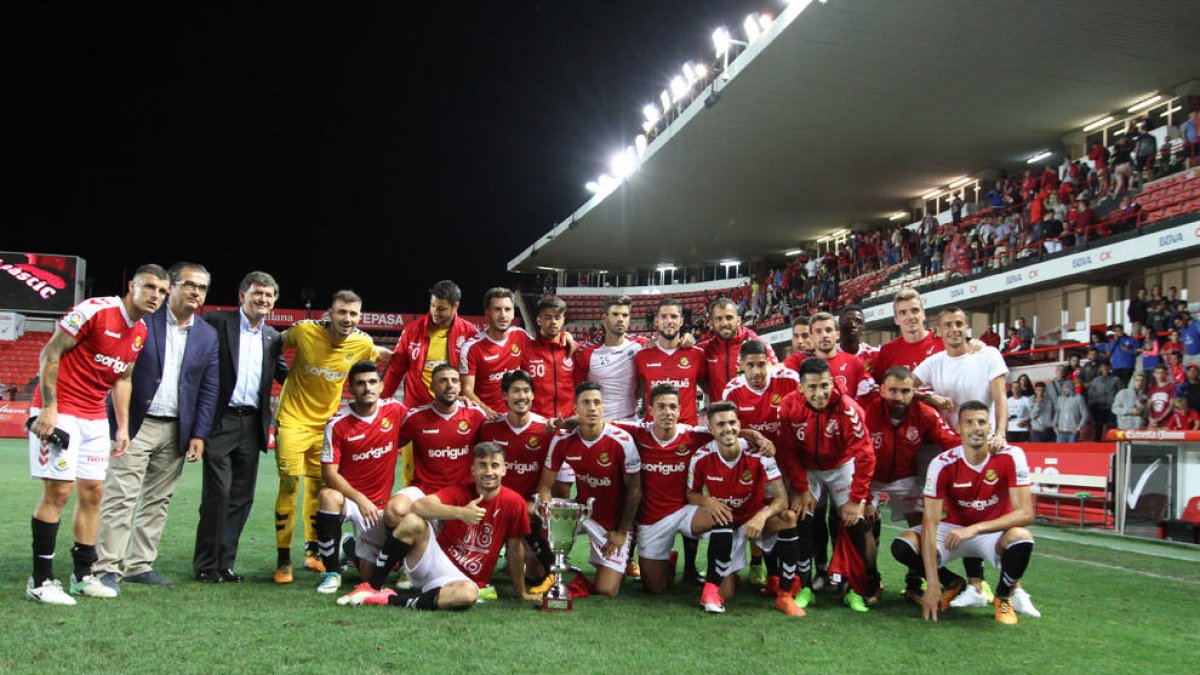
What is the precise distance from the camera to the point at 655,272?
42.9 meters

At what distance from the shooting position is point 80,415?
16.1 feet

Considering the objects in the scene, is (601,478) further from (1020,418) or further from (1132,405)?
(1020,418)

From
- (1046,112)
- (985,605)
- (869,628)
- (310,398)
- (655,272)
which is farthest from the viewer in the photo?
(655,272)

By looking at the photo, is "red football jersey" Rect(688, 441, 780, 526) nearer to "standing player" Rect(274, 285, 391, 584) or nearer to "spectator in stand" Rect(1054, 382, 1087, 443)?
"standing player" Rect(274, 285, 391, 584)

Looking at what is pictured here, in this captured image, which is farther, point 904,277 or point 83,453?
point 904,277

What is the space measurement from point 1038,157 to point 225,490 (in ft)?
74.2

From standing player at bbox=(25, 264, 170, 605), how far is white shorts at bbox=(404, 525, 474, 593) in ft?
5.69

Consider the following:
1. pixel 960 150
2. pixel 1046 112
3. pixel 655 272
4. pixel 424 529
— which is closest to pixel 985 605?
pixel 424 529

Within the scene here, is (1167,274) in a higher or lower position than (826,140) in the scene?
lower

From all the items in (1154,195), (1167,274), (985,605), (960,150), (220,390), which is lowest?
(985,605)

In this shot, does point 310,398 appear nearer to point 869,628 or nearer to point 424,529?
point 424,529

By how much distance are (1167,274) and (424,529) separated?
57.8 feet

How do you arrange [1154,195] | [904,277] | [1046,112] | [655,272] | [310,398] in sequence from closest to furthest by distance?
[310,398] → [1154,195] → [1046,112] → [904,277] → [655,272]

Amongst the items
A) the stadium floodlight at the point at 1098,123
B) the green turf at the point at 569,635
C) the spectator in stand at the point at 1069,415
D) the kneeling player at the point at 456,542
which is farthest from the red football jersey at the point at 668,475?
the stadium floodlight at the point at 1098,123
